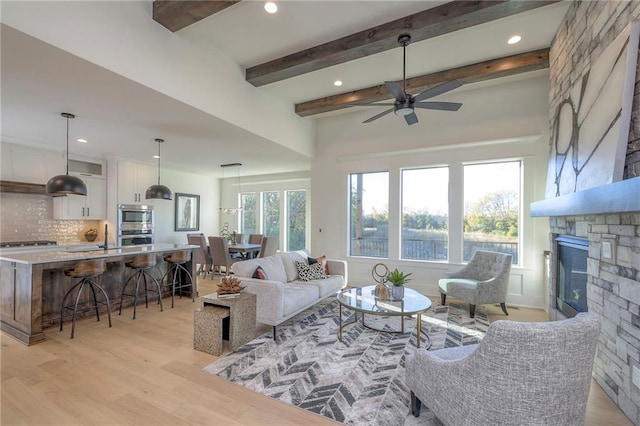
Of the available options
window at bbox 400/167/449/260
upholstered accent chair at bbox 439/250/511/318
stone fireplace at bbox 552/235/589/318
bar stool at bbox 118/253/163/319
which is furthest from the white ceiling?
upholstered accent chair at bbox 439/250/511/318

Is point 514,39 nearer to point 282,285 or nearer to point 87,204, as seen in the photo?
point 282,285

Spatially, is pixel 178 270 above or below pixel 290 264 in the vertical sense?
below

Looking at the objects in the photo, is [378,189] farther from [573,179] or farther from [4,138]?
[4,138]

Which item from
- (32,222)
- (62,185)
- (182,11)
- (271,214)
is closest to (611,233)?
(182,11)

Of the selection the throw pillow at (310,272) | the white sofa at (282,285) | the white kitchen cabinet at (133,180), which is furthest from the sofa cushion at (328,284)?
the white kitchen cabinet at (133,180)

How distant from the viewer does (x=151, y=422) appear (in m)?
1.92

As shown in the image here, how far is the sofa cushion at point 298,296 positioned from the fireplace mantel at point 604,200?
9.39 ft

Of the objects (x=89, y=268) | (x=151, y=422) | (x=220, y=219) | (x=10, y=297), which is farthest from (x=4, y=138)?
(x=151, y=422)

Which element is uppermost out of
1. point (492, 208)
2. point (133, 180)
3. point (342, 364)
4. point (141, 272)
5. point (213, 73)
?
point (213, 73)

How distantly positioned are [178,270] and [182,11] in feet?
12.7

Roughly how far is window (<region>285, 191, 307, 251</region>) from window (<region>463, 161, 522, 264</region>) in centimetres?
401

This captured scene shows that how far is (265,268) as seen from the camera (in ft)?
12.4

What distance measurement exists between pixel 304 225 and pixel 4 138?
582 cm

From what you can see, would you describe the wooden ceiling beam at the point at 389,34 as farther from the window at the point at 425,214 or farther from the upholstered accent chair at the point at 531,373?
the upholstered accent chair at the point at 531,373
